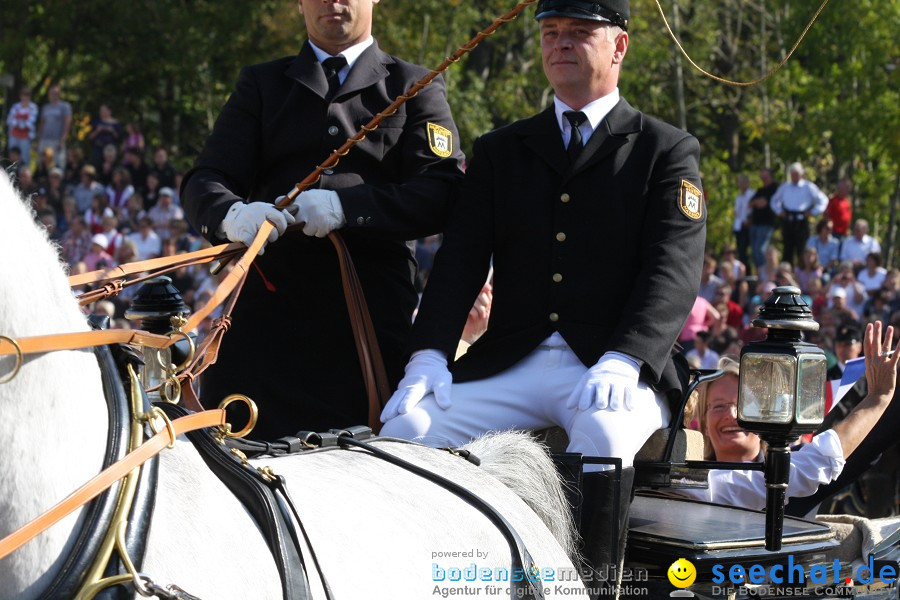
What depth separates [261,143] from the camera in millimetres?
4109

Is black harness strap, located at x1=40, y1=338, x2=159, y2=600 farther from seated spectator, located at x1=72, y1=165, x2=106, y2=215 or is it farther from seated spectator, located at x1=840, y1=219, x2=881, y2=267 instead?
seated spectator, located at x1=72, y1=165, x2=106, y2=215

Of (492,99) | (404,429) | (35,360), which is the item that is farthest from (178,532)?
(492,99)

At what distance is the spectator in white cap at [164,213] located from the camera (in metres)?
17.1

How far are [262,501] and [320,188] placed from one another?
1832 millimetres

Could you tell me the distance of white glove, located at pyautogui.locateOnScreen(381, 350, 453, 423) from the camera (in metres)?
3.46

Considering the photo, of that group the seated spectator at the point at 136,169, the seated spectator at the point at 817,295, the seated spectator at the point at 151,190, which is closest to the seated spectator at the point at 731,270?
the seated spectator at the point at 817,295

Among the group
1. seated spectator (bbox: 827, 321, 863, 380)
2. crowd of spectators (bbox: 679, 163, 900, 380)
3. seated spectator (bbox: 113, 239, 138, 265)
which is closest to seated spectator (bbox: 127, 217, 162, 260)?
seated spectator (bbox: 113, 239, 138, 265)

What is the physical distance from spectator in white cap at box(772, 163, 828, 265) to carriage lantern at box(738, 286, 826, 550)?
531 inches

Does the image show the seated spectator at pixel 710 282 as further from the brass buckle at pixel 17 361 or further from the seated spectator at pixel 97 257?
the brass buckle at pixel 17 361

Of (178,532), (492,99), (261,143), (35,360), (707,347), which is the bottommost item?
(707,347)

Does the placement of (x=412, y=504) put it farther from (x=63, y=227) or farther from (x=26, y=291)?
(x=63, y=227)

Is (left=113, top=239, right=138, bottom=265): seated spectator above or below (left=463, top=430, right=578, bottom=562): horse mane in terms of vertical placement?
above

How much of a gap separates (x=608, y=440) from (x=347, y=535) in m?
1.08

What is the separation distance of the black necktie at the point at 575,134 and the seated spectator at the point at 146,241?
40.1 feet
